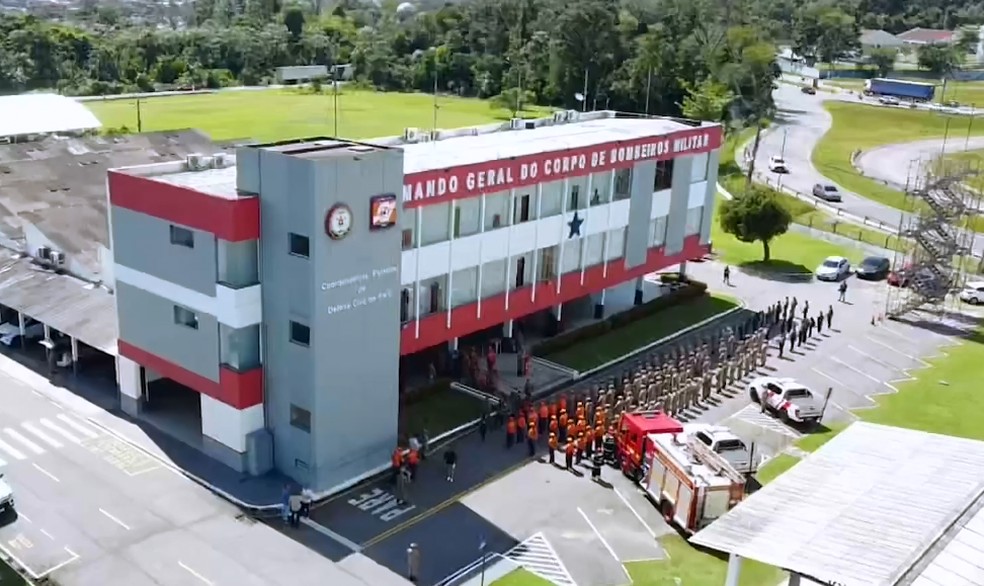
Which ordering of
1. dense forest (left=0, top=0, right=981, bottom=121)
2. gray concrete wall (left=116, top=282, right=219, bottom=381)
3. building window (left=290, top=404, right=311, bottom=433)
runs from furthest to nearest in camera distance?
dense forest (left=0, top=0, right=981, bottom=121) < gray concrete wall (left=116, top=282, right=219, bottom=381) < building window (left=290, top=404, right=311, bottom=433)

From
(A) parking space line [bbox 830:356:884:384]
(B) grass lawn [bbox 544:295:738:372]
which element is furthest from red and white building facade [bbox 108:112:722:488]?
(A) parking space line [bbox 830:356:884:384]

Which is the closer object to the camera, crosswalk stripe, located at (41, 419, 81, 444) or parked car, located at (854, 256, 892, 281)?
crosswalk stripe, located at (41, 419, 81, 444)

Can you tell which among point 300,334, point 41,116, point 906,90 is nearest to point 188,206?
point 300,334

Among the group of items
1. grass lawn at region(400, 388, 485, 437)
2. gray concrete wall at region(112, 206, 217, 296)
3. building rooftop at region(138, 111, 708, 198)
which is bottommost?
grass lawn at region(400, 388, 485, 437)

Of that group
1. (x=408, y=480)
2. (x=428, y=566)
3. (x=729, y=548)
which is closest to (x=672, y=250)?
(x=408, y=480)

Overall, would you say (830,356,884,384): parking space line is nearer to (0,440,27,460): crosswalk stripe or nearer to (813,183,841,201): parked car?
(0,440,27,460): crosswalk stripe

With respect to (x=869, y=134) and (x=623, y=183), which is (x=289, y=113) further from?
(x=623, y=183)

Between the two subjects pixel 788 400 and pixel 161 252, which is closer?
pixel 161 252
